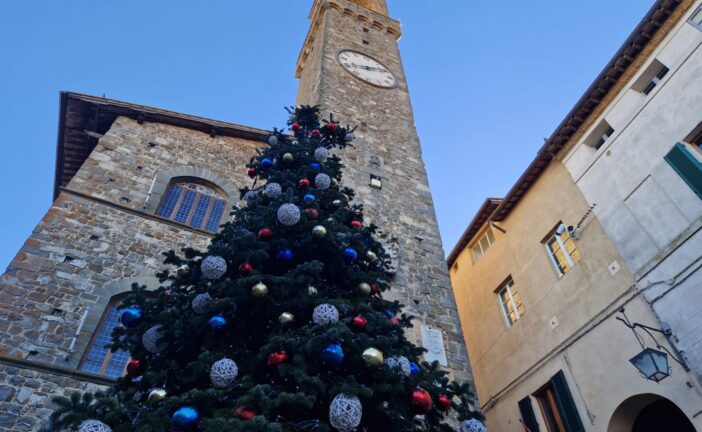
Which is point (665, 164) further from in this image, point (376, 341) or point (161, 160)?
point (161, 160)

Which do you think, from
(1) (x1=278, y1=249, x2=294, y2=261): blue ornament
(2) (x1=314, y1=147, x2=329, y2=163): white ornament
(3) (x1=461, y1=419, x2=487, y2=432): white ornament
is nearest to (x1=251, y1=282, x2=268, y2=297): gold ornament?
(1) (x1=278, y1=249, x2=294, y2=261): blue ornament

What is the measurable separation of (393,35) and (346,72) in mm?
6451

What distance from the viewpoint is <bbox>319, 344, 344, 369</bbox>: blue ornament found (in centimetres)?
320

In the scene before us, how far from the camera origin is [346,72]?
1464 centimetres

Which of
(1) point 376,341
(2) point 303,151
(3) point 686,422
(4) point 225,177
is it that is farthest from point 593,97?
(1) point 376,341

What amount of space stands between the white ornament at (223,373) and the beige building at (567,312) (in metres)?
6.45

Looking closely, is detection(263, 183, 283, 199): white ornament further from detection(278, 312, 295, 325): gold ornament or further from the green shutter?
the green shutter

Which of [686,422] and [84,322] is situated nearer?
[84,322]

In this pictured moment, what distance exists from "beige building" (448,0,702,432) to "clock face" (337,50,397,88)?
5.50 m

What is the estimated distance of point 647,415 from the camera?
780 cm

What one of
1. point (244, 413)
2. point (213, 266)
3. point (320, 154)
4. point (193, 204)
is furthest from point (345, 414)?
point (193, 204)

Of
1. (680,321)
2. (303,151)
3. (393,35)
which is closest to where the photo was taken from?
(303,151)

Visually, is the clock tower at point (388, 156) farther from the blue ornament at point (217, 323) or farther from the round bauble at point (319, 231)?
the blue ornament at point (217, 323)

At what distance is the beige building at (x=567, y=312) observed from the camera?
7746mm
